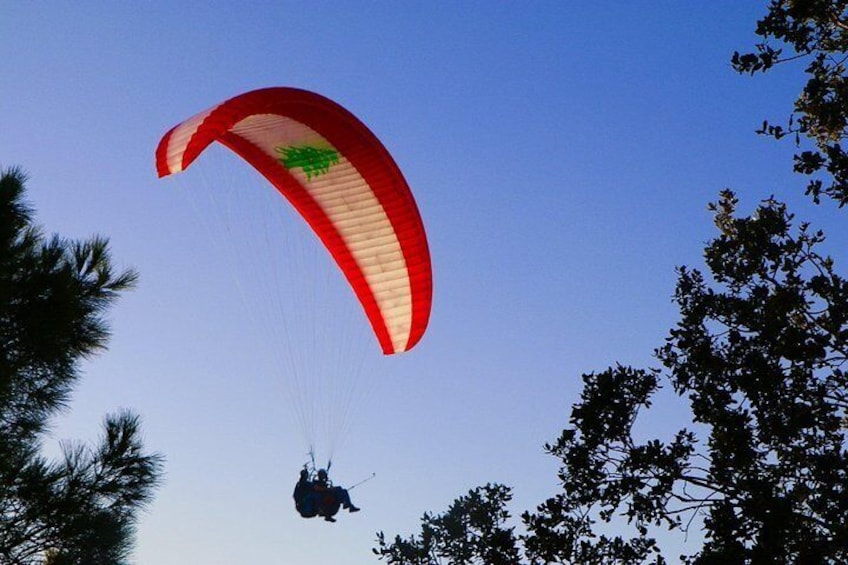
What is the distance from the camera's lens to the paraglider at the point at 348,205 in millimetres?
13102

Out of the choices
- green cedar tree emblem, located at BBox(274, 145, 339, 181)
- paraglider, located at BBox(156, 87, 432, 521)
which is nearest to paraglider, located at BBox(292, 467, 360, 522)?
paraglider, located at BBox(156, 87, 432, 521)

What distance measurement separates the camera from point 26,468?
23.2 feet

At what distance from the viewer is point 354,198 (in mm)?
13984

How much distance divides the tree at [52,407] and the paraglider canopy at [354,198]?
18.2 ft

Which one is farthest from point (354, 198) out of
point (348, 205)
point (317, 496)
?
point (317, 496)

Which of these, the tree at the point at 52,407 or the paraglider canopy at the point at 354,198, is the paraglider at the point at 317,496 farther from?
the tree at the point at 52,407

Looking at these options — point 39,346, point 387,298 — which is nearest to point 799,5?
point 387,298

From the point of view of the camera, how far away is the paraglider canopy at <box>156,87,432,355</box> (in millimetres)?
13484

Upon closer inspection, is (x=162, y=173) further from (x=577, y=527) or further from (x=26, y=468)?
(x=577, y=527)

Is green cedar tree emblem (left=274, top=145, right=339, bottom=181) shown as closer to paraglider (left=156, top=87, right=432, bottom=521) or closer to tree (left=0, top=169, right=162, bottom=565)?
paraglider (left=156, top=87, right=432, bottom=521)

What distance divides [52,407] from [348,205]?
23.3 ft

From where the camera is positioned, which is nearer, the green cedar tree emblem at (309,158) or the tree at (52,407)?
the tree at (52,407)

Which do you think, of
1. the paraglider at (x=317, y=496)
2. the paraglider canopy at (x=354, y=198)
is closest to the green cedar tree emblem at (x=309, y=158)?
the paraglider canopy at (x=354, y=198)

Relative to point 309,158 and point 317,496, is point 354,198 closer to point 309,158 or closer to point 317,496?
point 309,158
